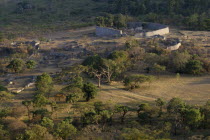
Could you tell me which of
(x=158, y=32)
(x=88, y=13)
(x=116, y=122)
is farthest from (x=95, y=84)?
(x=88, y=13)

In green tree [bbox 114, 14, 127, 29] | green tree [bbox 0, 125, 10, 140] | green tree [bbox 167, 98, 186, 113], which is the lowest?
green tree [bbox 0, 125, 10, 140]

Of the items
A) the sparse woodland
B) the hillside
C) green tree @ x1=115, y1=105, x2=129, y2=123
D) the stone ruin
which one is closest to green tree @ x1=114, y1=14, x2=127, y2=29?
the sparse woodland

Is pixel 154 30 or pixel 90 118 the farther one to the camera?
pixel 154 30

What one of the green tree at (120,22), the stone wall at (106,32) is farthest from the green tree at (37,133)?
the green tree at (120,22)

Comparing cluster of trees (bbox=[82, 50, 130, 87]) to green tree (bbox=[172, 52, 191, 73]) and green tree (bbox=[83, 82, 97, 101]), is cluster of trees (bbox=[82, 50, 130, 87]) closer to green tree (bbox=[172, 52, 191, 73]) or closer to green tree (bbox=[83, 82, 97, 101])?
green tree (bbox=[83, 82, 97, 101])

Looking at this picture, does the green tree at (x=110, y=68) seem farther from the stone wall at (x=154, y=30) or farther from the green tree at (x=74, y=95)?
the stone wall at (x=154, y=30)

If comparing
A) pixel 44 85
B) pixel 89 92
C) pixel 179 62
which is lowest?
pixel 89 92

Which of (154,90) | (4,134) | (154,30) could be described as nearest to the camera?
(4,134)

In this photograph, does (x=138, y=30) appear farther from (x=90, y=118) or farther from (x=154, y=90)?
(x=90, y=118)
